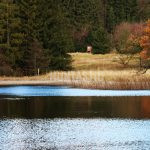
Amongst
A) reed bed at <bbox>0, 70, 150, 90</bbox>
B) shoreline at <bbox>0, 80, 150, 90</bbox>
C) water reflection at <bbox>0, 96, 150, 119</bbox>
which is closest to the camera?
water reflection at <bbox>0, 96, 150, 119</bbox>

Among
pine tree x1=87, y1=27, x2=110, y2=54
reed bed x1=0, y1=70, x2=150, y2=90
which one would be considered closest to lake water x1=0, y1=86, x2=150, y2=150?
reed bed x1=0, y1=70, x2=150, y2=90

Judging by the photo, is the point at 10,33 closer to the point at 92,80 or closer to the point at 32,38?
the point at 32,38

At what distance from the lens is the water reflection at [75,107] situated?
3631cm

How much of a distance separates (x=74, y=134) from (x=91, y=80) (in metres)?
31.1

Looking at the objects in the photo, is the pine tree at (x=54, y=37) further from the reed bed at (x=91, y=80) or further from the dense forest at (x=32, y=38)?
the reed bed at (x=91, y=80)

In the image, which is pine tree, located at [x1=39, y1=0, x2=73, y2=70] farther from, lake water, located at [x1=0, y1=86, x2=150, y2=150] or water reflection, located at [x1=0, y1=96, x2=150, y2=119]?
water reflection, located at [x1=0, y1=96, x2=150, y2=119]

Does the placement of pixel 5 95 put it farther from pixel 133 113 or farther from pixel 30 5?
pixel 30 5

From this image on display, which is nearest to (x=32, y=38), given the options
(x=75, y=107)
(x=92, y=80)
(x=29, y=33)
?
(x=29, y=33)

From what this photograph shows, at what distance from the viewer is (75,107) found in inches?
1597

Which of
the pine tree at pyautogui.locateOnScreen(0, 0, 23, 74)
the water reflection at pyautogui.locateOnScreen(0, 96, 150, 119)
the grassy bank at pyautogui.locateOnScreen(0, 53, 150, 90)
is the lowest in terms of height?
the grassy bank at pyautogui.locateOnScreen(0, 53, 150, 90)

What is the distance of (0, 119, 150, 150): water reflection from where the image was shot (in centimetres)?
2528

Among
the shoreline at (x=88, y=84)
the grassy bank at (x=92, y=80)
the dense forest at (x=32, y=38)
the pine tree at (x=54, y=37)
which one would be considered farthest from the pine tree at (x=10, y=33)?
the shoreline at (x=88, y=84)

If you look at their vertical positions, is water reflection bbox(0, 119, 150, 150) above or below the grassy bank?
above

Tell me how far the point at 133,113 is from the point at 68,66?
38102mm
